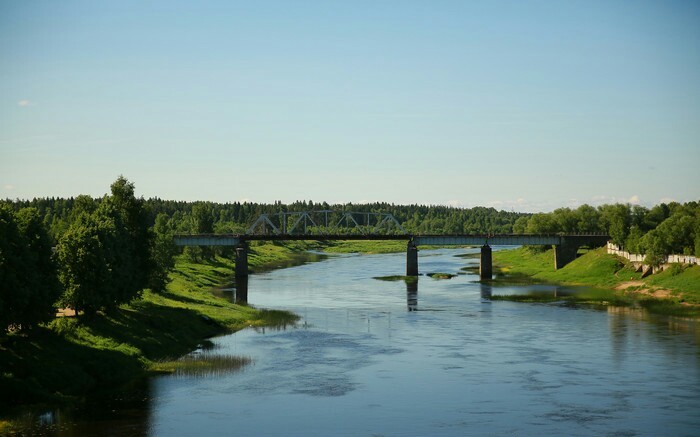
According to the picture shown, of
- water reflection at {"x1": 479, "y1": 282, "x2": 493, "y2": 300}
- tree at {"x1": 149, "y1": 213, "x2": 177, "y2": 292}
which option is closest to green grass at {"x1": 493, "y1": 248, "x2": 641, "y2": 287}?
water reflection at {"x1": 479, "y1": 282, "x2": 493, "y2": 300}

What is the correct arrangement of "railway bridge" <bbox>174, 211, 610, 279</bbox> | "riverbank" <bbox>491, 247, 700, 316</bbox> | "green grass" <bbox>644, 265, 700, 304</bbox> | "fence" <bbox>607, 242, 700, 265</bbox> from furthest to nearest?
1. "railway bridge" <bbox>174, 211, 610, 279</bbox>
2. "fence" <bbox>607, 242, 700, 265</bbox>
3. "green grass" <bbox>644, 265, 700, 304</bbox>
4. "riverbank" <bbox>491, 247, 700, 316</bbox>

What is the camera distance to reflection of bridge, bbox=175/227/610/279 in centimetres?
17138

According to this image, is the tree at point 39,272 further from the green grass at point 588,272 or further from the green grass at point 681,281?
the green grass at point 588,272

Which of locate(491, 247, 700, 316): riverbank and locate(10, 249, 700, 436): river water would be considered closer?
locate(10, 249, 700, 436): river water

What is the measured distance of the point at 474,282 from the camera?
162 m

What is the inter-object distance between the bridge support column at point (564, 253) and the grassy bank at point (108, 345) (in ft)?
290

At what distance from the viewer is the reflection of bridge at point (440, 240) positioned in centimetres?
17138

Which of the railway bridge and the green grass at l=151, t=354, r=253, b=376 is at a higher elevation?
the railway bridge

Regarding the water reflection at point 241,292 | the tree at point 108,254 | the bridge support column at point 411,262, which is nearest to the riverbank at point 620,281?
the bridge support column at point 411,262

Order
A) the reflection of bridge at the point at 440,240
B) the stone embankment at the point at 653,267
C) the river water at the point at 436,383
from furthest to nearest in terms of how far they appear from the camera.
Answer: the reflection of bridge at the point at 440,240, the stone embankment at the point at 653,267, the river water at the point at 436,383

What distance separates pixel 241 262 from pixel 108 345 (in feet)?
275

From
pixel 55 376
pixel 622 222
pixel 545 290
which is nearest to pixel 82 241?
pixel 55 376

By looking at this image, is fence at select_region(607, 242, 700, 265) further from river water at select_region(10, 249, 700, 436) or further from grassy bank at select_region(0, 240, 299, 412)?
grassy bank at select_region(0, 240, 299, 412)

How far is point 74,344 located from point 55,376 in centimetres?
831
